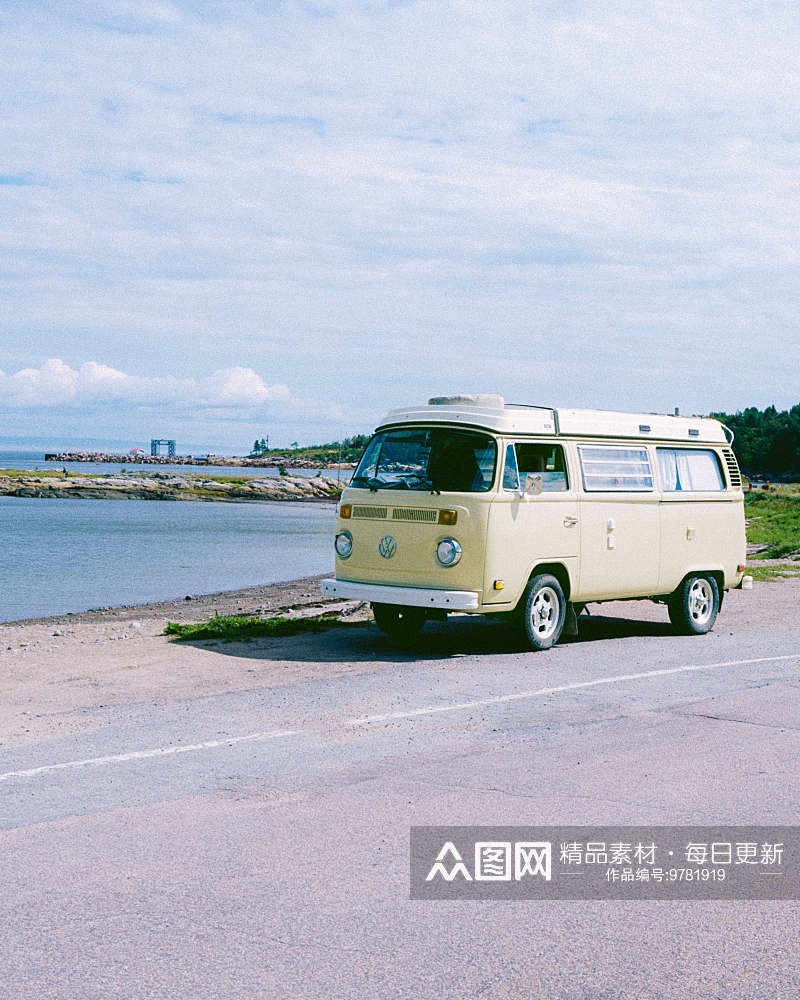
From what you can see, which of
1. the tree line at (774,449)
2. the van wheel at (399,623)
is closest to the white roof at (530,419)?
the van wheel at (399,623)

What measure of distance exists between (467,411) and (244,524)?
58.2m

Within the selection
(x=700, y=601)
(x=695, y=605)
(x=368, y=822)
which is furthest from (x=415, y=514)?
(x=368, y=822)

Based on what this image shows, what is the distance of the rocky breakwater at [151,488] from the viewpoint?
339ft

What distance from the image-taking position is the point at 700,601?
14.9 meters

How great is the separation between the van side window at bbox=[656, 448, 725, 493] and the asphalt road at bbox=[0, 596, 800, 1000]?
12.6 feet

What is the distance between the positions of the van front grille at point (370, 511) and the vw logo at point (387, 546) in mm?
229

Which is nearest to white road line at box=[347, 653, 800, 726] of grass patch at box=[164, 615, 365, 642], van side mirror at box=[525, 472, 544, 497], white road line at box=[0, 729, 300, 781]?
white road line at box=[0, 729, 300, 781]

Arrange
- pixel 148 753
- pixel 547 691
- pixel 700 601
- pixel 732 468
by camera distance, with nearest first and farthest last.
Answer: pixel 148 753 < pixel 547 691 < pixel 700 601 < pixel 732 468

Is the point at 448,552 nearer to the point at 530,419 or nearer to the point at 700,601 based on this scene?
the point at 530,419

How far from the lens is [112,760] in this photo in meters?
7.41

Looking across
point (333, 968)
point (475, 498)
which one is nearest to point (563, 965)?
point (333, 968)

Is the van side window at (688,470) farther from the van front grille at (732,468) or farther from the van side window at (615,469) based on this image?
the van side window at (615,469)

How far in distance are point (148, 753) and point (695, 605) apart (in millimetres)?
9120

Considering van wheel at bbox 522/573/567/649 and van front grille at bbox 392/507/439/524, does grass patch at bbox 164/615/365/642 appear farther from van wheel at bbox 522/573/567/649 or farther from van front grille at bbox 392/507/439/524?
van wheel at bbox 522/573/567/649
